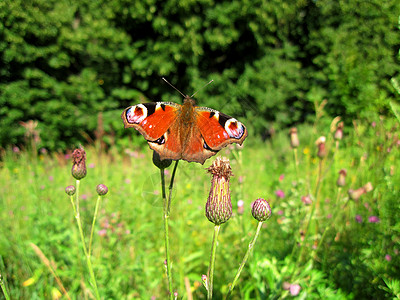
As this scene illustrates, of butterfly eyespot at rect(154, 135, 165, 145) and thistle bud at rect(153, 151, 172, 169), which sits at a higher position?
butterfly eyespot at rect(154, 135, 165, 145)

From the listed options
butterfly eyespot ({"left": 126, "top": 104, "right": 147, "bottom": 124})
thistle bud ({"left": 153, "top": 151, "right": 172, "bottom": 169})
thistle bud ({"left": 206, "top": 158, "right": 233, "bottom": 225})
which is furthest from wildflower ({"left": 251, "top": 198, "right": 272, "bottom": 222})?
butterfly eyespot ({"left": 126, "top": 104, "right": 147, "bottom": 124})

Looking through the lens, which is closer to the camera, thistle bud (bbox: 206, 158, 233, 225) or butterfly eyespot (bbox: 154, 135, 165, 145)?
thistle bud (bbox: 206, 158, 233, 225)

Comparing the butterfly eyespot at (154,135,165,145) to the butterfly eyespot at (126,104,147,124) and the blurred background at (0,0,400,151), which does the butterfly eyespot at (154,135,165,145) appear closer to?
the butterfly eyespot at (126,104,147,124)

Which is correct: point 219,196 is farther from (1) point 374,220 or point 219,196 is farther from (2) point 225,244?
(2) point 225,244

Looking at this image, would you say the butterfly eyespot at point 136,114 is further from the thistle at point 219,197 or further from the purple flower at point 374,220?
the purple flower at point 374,220

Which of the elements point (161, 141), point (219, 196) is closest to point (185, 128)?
point (161, 141)

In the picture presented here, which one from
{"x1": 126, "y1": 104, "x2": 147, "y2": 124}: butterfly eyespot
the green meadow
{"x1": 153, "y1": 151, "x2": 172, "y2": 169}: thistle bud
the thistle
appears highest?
{"x1": 126, "y1": 104, "x2": 147, "y2": 124}: butterfly eyespot

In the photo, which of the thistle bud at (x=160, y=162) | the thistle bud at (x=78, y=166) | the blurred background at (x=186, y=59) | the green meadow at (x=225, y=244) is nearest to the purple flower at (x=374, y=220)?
the green meadow at (x=225, y=244)

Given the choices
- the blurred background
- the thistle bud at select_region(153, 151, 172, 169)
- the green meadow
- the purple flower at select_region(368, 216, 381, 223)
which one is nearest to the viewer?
the thistle bud at select_region(153, 151, 172, 169)
